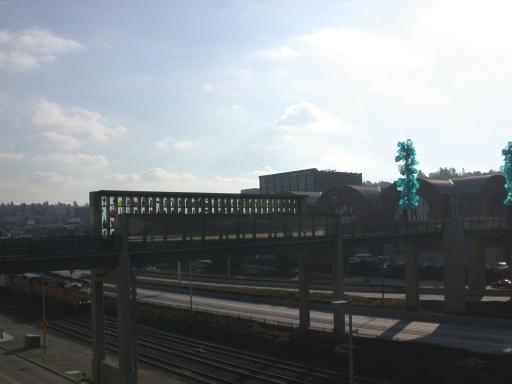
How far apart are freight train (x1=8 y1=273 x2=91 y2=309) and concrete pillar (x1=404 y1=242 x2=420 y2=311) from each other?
39759 millimetres

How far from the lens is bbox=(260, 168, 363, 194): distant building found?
540ft

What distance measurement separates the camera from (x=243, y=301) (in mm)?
75312

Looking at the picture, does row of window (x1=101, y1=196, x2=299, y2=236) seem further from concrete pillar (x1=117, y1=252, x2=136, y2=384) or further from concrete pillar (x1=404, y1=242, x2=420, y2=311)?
concrete pillar (x1=404, y1=242, x2=420, y2=311)

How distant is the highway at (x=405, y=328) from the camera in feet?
147

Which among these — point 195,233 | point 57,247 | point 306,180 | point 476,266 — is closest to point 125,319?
point 57,247

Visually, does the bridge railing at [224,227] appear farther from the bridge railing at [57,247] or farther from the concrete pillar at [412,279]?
the concrete pillar at [412,279]

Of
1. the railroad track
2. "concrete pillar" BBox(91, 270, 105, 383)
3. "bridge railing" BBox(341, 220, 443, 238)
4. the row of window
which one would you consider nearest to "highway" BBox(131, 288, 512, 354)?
"bridge railing" BBox(341, 220, 443, 238)

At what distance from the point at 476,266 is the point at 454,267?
17166 mm

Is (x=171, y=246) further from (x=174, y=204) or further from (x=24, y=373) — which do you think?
(x=24, y=373)

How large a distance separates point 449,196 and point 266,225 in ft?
213

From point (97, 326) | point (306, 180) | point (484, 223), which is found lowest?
point (97, 326)

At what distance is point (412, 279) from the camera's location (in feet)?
200

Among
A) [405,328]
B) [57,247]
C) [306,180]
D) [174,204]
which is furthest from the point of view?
[306,180]

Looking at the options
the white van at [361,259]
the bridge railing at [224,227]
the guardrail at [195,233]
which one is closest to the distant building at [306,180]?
the white van at [361,259]
